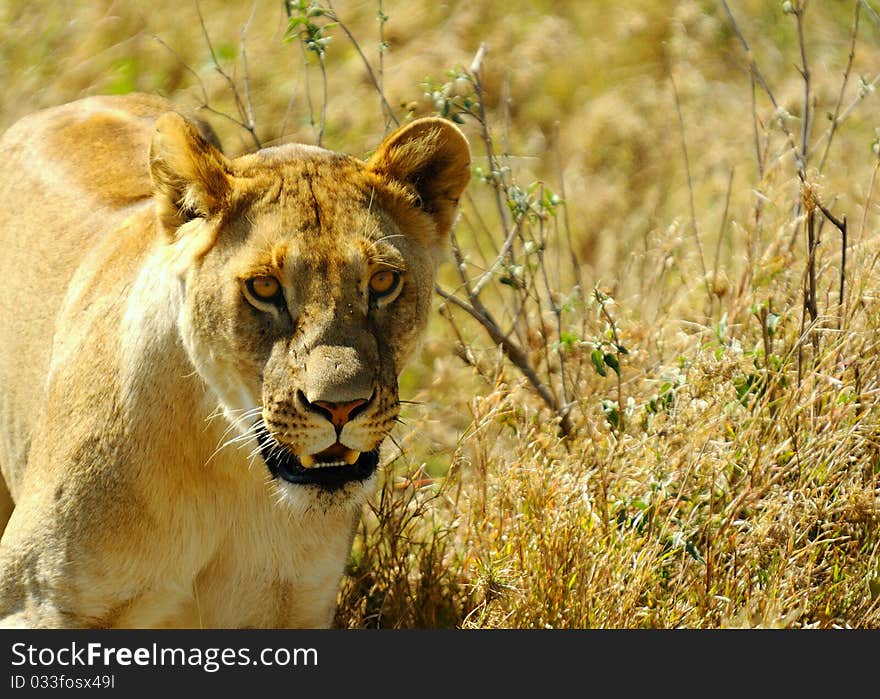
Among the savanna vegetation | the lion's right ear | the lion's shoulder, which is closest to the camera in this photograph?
the lion's right ear

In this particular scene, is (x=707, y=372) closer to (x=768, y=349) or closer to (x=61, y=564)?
(x=768, y=349)

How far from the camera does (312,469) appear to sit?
10.3 feet

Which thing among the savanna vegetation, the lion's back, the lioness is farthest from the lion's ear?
the lion's back

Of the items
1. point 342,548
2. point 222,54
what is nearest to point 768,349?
point 342,548

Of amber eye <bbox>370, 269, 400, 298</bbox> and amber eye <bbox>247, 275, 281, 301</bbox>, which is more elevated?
amber eye <bbox>370, 269, 400, 298</bbox>

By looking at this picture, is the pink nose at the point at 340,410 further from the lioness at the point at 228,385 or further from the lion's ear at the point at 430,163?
the lion's ear at the point at 430,163

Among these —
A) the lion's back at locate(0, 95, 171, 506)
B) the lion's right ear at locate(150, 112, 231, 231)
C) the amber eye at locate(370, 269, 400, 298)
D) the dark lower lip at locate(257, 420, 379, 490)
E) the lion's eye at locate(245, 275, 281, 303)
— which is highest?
the lion's back at locate(0, 95, 171, 506)

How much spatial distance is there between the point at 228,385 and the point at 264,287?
26cm

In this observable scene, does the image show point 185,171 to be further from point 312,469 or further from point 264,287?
point 312,469

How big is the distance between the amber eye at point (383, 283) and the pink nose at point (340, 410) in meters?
0.30

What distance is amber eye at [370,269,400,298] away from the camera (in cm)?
316

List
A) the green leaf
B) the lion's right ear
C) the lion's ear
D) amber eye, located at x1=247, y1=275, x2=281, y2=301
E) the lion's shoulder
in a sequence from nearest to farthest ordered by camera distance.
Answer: amber eye, located at x1=247, y1=275, x2=281, y2=301 → the lion's right ear → the lion's ear → the green leaf → the lion's shoulder

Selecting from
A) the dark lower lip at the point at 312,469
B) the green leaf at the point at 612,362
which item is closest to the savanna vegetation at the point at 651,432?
the green leaf at the point at 612,362

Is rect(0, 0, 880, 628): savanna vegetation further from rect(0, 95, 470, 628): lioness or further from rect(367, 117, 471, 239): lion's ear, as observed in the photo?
rect(367, 117, 471, 239): lion's ear
